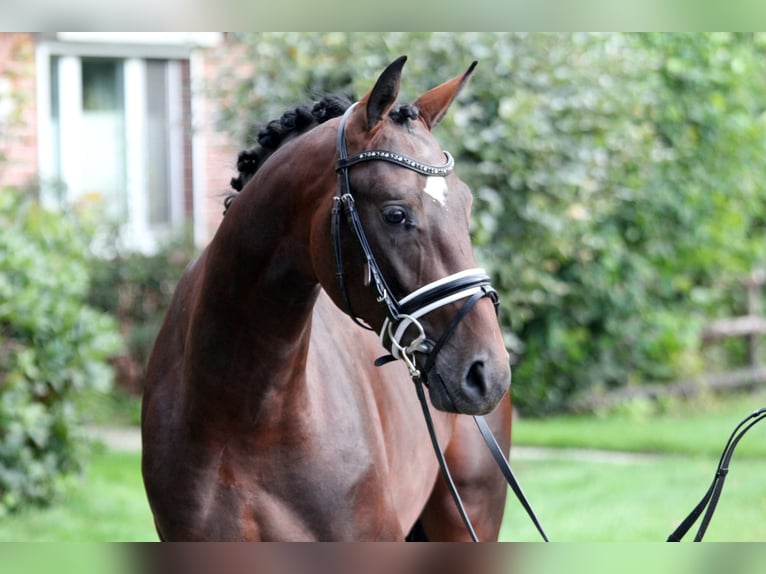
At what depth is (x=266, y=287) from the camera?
266 cm

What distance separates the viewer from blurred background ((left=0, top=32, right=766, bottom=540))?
6656 mm

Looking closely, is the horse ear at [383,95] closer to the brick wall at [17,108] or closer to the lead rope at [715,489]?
the lead rope at [715,489]

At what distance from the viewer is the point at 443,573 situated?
5.95ft

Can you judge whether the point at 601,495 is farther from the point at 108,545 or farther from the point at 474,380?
the point at 108,545

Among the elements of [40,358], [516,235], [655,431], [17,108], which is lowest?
[655,431]

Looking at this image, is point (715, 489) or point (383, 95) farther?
point (715, 489)

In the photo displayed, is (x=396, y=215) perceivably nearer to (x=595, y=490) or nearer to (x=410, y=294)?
(x=410, y=294)

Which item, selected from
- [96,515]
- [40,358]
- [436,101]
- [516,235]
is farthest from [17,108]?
[436,101]

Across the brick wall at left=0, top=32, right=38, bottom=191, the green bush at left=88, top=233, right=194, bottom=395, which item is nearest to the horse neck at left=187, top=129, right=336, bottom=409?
the brick wall at left=0, top=32, right=38, bottom=191

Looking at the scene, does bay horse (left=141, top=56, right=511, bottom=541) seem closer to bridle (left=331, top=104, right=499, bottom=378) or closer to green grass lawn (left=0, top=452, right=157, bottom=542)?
bridle (left=331, top=104, right=499, bottom=378)

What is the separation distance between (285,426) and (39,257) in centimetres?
423

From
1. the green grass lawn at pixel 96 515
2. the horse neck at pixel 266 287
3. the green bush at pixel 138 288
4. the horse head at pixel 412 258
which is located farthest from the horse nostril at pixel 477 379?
the green bush at pixel 138 288

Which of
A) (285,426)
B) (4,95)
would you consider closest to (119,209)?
(4,95)

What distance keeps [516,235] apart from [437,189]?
5.71 meters
